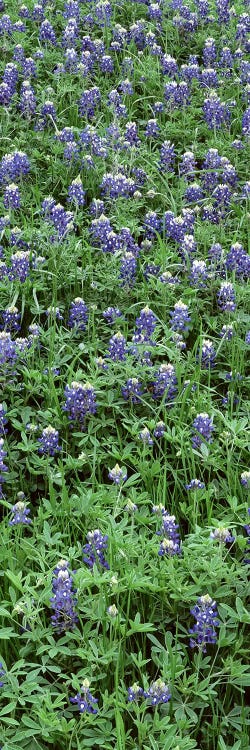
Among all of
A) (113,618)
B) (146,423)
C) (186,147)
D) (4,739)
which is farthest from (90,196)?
(4,739)

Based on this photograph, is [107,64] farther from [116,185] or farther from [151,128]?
[116,185]

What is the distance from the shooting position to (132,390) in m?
3.76

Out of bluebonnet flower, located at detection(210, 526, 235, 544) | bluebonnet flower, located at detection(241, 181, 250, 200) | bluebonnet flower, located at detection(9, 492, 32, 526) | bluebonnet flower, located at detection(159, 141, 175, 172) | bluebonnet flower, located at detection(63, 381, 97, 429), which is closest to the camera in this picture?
bluebonnet flower, located at detection(210, 526, 235, 544)

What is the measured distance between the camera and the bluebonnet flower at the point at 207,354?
4.01 m

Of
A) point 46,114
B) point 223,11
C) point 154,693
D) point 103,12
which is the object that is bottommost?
point 154,693

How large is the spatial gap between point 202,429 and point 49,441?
517mm

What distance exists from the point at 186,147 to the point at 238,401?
214 centimetres

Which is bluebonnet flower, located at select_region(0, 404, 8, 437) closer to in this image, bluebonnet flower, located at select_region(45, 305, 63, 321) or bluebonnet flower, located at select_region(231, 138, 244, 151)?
bluebonnet flower, located at select_region(45, 305, 63, 321)

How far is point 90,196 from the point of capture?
17.0 feet

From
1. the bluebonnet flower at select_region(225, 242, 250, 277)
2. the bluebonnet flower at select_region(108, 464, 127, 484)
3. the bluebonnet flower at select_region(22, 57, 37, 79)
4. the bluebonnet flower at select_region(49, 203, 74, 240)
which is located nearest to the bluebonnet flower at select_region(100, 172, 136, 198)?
the bluebonnet flower at select_region(49, 203, 74, 240)

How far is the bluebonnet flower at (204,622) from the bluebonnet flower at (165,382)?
3.35ft

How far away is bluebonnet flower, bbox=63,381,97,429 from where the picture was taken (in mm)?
3652

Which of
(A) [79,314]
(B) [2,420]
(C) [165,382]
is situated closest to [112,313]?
(A) [79,314]

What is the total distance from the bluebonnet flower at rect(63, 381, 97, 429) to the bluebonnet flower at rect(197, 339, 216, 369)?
537 millimetres
